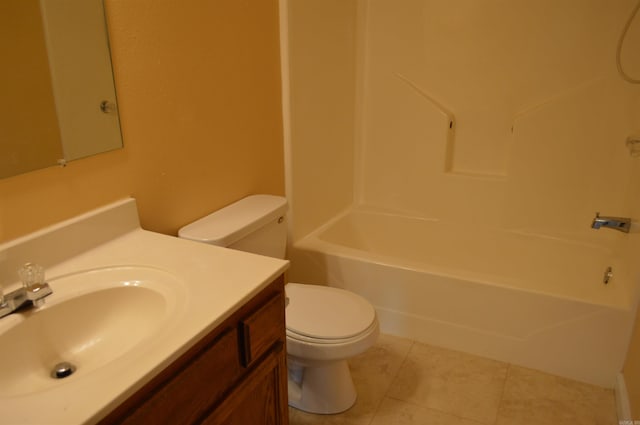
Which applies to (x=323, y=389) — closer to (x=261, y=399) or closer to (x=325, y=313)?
(x=325, y=313)

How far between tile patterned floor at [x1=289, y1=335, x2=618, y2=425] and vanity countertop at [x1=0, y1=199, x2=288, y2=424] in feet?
3.08

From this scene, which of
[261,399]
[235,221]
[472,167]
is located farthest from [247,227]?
[472,167]

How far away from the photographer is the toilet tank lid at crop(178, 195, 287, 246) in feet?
Result: 5.38

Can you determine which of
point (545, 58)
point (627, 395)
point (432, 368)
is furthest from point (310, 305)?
point (545, 58)

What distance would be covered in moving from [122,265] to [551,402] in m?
1.70

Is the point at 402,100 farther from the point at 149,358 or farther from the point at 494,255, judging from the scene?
the point at 149,358

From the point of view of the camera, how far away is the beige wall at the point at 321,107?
7.35 ft

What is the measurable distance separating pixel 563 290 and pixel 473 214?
2.61 ft

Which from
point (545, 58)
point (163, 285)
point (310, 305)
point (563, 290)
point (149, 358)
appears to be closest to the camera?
point (149, 358)

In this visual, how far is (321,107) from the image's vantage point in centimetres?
250

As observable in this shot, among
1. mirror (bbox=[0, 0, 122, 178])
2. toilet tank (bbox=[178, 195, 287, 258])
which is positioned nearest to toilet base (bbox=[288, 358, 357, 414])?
toilet tank (bbox=[178, 195, 287, 258])

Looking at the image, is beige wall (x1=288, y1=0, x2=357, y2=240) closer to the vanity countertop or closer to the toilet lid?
the toilet lid

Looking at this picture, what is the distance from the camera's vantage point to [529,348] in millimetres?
2133

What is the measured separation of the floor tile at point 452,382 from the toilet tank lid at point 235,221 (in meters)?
0.90
